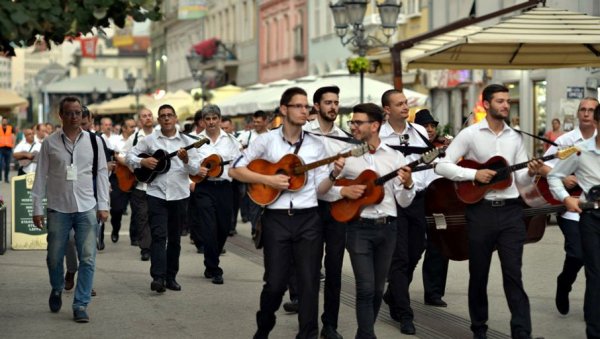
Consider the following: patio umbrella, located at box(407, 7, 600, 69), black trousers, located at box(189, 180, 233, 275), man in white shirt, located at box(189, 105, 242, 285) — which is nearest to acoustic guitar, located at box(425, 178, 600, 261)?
man in white shirt, located at box(189, 105, 242, 285)

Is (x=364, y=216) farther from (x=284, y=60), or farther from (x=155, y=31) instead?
(x=155, y=31)

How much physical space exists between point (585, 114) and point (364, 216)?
2.68m

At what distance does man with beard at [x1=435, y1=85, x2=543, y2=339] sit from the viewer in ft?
32.6

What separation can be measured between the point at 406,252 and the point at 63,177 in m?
2.90

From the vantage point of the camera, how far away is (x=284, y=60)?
61031 millimetres

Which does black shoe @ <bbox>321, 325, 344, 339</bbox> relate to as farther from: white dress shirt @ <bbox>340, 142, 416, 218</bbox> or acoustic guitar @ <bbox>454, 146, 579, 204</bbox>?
acoustic guitar @ <bbox>454, 146, 579, 204</bbox>

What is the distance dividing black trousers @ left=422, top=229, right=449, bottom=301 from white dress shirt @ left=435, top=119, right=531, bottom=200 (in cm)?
242

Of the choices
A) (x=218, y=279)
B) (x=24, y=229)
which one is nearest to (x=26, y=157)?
(x=24, y=229)

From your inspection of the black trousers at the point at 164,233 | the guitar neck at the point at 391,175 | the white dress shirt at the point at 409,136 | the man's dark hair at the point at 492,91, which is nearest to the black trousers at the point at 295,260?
the guitar neck at the point at 391,175

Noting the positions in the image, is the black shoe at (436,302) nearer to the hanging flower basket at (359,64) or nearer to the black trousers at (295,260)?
the black trousers at (295,260)

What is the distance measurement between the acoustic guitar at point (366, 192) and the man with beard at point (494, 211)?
44 centimetres

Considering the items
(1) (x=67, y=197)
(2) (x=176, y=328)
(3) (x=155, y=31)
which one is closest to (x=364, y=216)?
(2) (x=176, y=328)

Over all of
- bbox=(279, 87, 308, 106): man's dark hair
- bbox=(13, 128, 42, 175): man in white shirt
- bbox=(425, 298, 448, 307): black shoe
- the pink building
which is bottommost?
bbox=(425, 298, 448, 307): black shoe

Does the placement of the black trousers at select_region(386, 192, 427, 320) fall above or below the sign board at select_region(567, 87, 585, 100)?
below
